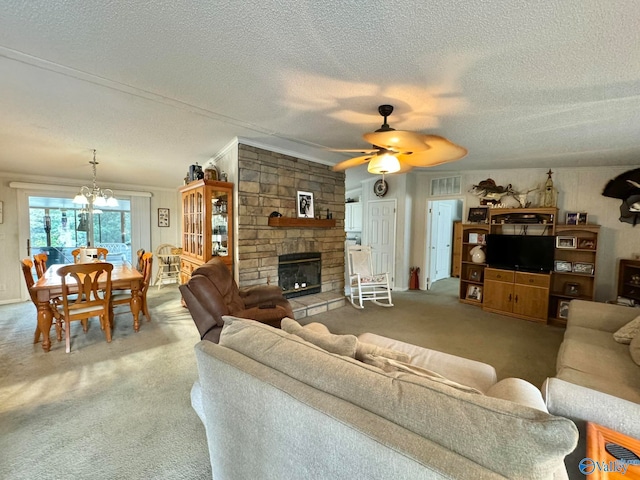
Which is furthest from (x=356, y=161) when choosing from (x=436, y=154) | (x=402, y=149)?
(x=436, y=154)

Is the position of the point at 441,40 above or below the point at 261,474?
above

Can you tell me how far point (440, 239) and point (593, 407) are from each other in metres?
5.81

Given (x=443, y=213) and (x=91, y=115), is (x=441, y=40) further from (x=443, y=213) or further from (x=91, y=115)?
(x=443, y=213)

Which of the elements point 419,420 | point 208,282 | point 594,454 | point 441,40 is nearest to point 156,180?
point 208,282

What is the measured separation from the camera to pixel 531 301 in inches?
156

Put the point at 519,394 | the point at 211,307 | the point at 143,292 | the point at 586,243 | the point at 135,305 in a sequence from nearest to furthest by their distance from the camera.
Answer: the point at 519,394, the point at 211,307, the point at 135,305, the point at 143,292, the point at 586,243

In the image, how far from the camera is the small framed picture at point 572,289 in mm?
3918

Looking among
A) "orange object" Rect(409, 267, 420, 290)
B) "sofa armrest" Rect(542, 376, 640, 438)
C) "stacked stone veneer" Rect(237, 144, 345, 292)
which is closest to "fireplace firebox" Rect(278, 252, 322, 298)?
"stacked stone veneer" Rect(237, 144, 345, 292)

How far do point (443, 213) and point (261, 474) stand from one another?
6.79 meters

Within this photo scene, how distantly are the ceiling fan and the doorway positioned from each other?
3272mm

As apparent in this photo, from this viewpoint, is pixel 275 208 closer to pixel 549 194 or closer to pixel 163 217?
pixel 163 217

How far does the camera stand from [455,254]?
24.5ft

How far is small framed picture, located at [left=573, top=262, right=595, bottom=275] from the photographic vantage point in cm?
379

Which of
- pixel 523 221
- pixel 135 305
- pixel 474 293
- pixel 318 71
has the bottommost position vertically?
pixel 474 293
